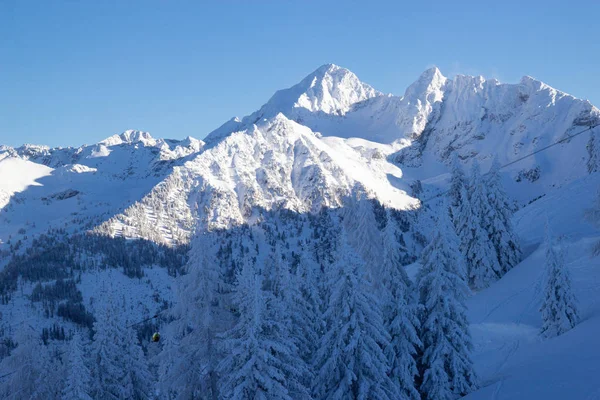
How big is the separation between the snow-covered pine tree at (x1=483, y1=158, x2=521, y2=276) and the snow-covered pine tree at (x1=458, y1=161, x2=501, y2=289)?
0.82m

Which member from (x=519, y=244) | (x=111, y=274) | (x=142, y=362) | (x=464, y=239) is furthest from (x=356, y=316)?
(x=111, y=274)

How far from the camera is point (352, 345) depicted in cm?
1839

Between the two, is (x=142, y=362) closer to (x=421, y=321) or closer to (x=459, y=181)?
(x=421, y=321)

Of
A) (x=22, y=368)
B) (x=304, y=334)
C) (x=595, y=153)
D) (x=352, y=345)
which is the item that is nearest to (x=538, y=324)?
(x=304, y=334)

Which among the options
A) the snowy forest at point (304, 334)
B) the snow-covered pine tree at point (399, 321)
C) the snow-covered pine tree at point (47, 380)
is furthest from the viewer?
the snow-covered pine tree at point (47, 380)

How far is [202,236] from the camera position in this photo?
17625mm

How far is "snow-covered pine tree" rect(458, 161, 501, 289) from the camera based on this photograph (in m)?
43.9

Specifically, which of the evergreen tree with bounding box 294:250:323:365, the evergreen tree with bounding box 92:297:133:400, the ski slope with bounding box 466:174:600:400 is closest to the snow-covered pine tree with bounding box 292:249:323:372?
the evergreen tree with bounding box 294:250:323:365

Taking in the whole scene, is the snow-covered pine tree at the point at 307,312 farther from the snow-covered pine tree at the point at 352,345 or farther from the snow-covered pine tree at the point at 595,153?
the snow-covered pine tree at the point at 595,153

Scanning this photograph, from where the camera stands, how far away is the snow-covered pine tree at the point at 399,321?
21.1 meters

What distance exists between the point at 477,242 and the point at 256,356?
116ft

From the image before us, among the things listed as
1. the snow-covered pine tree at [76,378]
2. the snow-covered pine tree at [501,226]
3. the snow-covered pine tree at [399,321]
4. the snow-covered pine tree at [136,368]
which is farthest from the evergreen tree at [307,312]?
the snow-covered pine tree at [501,226]

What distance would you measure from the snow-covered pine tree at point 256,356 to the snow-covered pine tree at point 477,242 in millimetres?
33074

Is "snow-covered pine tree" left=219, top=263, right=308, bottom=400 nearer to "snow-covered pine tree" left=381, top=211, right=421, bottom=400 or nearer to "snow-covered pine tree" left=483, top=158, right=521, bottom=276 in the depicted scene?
"snow-covered pine tree" left=381, top=211, right=421, bottom=400
